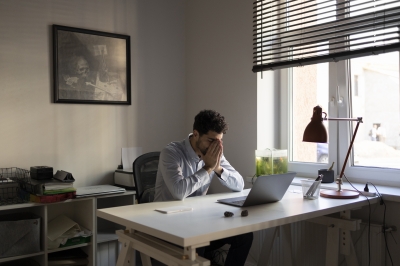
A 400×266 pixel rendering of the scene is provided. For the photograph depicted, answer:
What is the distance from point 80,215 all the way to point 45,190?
446 millimetres

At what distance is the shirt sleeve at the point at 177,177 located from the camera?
7.39ft

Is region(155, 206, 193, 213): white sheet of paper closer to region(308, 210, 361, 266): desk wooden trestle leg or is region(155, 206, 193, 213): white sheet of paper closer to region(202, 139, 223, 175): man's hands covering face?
region(202, 139, 223, 175): man's hands covering face

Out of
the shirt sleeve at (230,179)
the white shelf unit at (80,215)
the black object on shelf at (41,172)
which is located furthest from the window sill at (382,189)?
the black object on shelf at (41,172)

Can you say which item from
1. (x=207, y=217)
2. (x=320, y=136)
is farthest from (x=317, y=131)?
(x=207, y=217)

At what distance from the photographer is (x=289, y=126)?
10.4 ft

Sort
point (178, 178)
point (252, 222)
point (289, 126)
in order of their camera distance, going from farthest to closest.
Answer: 1. point (289, 126)
2. point (178, 178)
3. point (252, 222)

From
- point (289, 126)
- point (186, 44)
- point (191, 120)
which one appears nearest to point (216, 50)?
point (186, 44)

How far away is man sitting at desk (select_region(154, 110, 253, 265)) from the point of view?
89.9 inches

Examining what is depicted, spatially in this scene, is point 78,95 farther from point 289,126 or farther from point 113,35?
point 289,126

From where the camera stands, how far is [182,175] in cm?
234

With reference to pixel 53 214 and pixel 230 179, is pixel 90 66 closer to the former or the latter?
pixel 53 214

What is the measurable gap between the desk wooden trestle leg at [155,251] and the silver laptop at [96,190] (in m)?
0.85

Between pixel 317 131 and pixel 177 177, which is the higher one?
pixel 317 131

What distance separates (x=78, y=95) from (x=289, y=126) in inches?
63.1
